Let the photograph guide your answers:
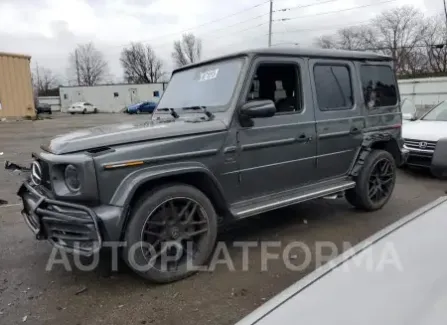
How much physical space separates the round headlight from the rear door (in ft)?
8.68

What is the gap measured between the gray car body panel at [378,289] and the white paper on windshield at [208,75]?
2.65m

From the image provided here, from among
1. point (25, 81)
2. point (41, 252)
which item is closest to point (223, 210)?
point (41, 252)

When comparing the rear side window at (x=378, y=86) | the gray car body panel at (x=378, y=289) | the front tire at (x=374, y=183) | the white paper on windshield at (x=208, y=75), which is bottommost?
the front tire at (x=374, y=183)

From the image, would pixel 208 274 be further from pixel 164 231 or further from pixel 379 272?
pixel 379 272

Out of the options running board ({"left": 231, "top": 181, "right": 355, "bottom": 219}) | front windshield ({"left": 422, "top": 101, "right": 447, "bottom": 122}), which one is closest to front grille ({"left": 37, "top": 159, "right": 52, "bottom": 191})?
running board ({"left": 231, "top": 181, "right": 355, "bottom": 219})

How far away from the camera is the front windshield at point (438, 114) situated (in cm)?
841

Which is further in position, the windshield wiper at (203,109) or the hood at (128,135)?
the windshield wiper at (203,109)

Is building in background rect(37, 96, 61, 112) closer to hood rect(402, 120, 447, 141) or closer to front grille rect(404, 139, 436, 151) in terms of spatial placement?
hood rect(402, 120, 447, 141)

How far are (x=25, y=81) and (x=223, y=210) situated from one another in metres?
26.6

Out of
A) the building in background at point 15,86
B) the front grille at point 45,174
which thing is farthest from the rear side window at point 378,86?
the building in background at point 15,86

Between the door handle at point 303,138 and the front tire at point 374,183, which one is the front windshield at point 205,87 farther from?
the front tire at point 374,183

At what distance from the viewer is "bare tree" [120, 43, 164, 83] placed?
8094 centimetres

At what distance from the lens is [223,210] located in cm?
376

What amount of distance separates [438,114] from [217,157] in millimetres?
6925
